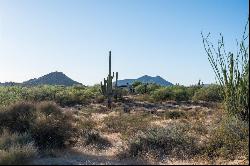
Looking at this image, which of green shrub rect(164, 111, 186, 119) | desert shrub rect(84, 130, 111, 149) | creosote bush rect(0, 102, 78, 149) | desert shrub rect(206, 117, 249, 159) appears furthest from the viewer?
green shrub rect(164, 111, 186, 119)

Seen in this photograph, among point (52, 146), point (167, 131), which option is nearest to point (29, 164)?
point (52, 146)

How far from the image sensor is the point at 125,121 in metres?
16.5

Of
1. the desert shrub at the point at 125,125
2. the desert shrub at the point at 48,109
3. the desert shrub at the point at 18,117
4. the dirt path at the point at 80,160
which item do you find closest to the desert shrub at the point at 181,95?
the desert shrub at the point at 125,125

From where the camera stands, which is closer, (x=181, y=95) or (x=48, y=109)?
(x=48, y=109)

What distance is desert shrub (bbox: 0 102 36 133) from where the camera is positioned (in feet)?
41.2

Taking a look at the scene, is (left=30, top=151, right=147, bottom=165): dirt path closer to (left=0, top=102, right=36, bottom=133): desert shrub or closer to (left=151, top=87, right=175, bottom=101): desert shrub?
(left=0, top=102, right=36, bottom=133): desert shrub

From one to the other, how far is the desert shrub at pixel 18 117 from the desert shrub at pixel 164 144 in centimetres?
311

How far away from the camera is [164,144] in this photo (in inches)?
446

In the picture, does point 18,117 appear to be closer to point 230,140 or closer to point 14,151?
point 14,151

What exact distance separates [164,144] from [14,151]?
3782 mm

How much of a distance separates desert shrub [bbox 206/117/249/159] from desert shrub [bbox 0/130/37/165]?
4001 millimetres

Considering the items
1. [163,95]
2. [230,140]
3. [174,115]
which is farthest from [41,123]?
[163,95]

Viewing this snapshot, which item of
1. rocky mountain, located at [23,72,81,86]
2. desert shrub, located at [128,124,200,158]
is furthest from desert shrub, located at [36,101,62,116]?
rocky mountain, located at [23,72,81,86]

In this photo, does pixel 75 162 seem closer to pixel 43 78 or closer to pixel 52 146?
pixel 52 146
